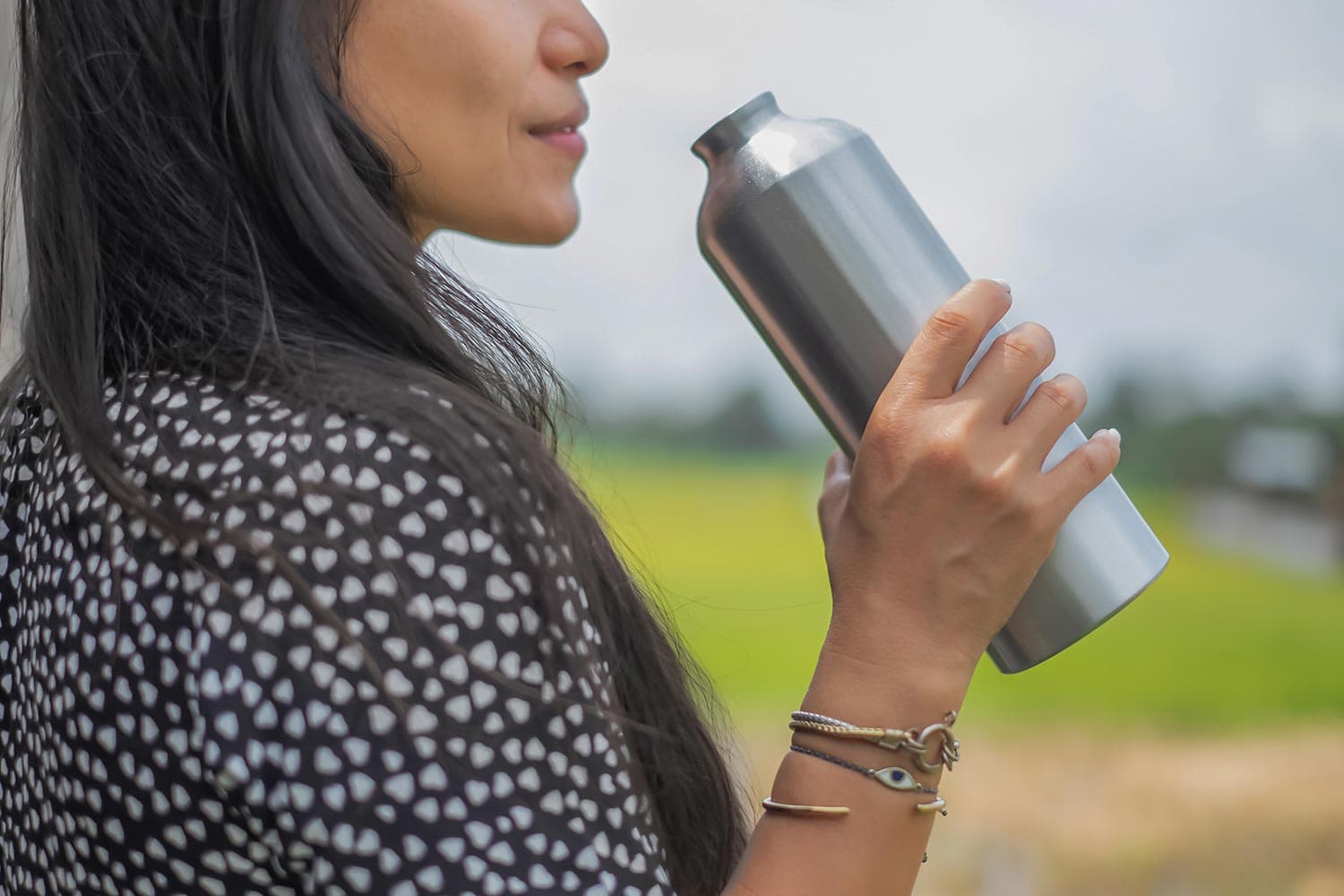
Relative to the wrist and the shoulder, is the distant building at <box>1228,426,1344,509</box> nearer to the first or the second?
the wrist

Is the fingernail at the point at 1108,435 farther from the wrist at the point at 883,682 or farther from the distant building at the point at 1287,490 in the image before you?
the distant building at the point at 1287,490

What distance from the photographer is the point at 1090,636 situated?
2404 millimetres

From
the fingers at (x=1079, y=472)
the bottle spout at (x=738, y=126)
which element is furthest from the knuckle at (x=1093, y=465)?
the bottle spout at (x=738, y=126)

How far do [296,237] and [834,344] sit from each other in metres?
0.25

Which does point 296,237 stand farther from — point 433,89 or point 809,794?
point 809,794

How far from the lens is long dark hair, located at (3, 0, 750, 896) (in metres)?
0.43

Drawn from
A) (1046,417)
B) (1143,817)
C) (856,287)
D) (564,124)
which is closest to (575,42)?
(564,124)

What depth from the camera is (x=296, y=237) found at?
1.53ft

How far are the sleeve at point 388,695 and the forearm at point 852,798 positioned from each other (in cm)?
6

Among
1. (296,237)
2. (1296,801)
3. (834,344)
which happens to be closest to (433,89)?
(296,237)

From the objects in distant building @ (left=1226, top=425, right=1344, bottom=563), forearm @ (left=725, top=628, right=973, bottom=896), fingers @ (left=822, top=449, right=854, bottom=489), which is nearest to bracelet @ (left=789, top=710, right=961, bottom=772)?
forearm @ (left=725, top=628, right=973, bottom=896)

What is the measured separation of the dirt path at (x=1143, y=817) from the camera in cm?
215

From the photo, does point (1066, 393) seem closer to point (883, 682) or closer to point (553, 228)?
point (883, 682)

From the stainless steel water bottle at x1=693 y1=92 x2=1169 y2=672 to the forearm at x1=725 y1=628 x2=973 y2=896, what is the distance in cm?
11
